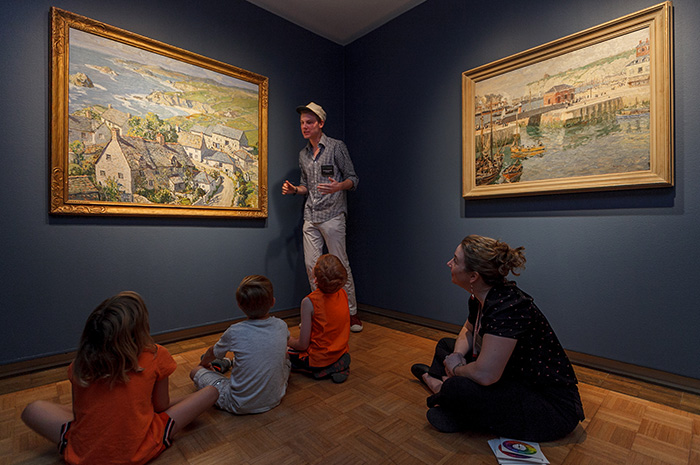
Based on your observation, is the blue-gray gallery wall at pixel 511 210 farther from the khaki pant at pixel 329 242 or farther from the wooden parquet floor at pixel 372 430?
the khaki pant at pixel 329 242

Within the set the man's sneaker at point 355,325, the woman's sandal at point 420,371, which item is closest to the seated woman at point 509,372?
the woman's sandal at point 420,371

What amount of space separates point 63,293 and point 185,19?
219cm

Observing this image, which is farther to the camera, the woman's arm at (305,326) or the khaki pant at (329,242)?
the khaki pant at (329,242)

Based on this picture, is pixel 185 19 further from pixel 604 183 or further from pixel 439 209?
pixel 604 183

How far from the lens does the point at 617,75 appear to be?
1.99 m

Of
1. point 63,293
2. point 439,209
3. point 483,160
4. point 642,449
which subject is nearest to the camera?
point 642,449

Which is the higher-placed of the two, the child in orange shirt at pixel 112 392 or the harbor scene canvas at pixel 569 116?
the harbor scene canvas at pixel 569 116

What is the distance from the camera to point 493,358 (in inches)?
49.8

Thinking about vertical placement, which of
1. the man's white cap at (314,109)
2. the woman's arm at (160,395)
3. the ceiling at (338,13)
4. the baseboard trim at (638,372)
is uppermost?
the ceiling at (338,13)

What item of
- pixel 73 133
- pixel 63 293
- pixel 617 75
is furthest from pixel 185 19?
pixel 617 75

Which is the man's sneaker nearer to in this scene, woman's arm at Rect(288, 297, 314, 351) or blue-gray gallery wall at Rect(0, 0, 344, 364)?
blue-gray gallery wall at Rect(0, 0, 344, 364)

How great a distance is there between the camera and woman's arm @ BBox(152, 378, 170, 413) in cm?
127

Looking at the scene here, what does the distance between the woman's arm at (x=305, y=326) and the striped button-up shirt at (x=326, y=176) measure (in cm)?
121

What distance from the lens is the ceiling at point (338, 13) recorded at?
122 inches
